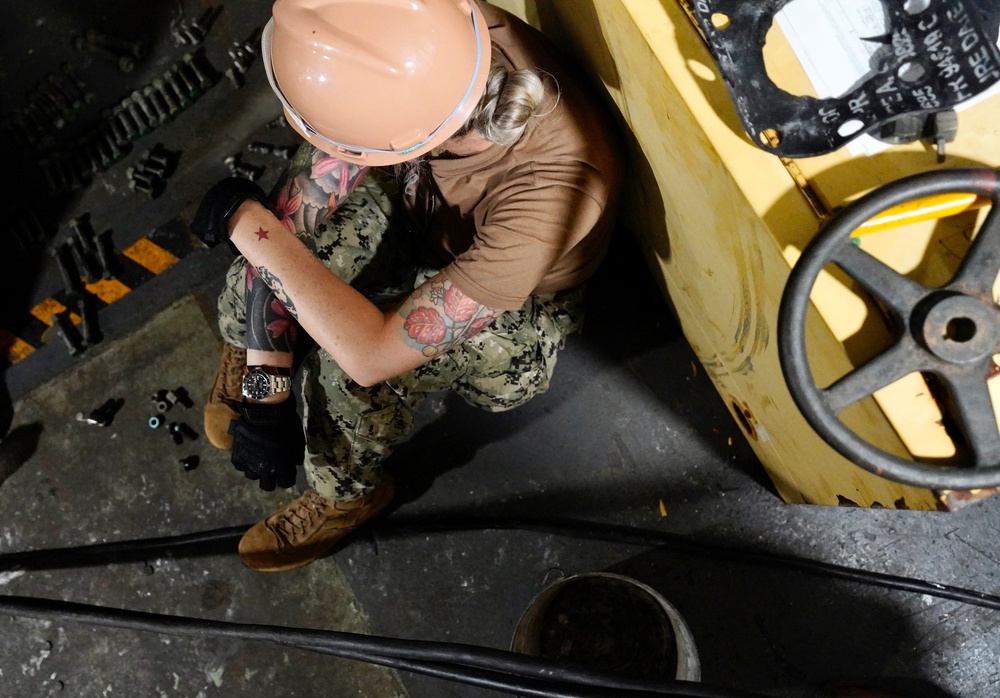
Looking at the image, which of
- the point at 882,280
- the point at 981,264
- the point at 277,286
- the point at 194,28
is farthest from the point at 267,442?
the point at 194,28

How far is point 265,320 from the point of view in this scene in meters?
2.10

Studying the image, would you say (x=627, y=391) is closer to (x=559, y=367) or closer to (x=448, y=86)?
(x=559, y=367)

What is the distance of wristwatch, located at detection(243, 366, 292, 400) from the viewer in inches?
83.7

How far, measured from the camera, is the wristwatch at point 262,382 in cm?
213

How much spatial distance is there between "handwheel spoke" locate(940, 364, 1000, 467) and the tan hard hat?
41.2 inches

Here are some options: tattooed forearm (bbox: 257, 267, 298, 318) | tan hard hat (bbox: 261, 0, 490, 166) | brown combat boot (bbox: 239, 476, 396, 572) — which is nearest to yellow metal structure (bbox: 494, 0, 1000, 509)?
tan hard hat (bbox: 261, 0, 490, 166)

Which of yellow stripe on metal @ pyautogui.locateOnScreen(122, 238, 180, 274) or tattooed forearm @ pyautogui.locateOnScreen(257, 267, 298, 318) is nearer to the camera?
tattooed forearm @ pyautogui.locateOnScreen(257, 267, 298, 318)

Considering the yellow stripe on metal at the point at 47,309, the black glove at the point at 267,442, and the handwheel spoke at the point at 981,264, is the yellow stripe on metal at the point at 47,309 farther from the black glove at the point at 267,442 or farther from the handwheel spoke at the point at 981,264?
the handwheel spoke at the point at 981,264

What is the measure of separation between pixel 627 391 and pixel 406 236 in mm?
889

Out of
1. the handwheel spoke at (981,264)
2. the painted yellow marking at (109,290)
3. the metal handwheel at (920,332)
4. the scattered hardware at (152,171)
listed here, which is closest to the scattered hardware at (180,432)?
the painted yellow marking at (109,290)

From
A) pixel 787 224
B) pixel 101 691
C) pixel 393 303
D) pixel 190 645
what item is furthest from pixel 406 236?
pixel 101 691

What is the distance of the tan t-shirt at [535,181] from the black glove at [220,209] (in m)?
0.53

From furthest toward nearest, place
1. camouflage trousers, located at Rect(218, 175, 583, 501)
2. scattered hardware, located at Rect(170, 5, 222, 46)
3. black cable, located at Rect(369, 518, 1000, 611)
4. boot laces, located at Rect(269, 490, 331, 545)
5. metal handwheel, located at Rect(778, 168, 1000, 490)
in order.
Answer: scattered hardware, located at Rect(170, 5, 222, 46) → boot laces, located at Rect(269, 490, 331, 545) → black cable, located at Rect(369, 518, 1000, 611) → camouflage trousers, located at Rect(218, 175, 583, 501) → metal handwheel, located at Rect(778, 168, 1000, 490)

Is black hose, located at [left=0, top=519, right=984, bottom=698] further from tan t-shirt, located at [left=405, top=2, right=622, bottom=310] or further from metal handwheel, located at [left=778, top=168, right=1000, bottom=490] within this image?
tan t-shirt, located at [left=405, top=2, right=622, bottom=310]
